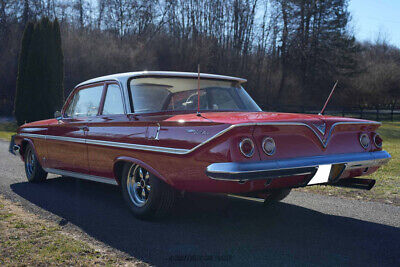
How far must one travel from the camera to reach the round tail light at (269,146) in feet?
10.5

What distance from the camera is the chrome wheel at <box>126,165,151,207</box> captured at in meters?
4.02

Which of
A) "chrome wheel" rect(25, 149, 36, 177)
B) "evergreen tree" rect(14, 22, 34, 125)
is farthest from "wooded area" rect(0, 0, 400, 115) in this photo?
"chrome wheel" rect(25, 149, 36, 177)

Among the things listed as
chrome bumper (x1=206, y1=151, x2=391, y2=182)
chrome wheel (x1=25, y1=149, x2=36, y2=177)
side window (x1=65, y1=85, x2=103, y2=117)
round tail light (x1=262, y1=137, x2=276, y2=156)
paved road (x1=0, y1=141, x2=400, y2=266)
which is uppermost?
side window (x1=65, y1=85, x2=103, y2=117)

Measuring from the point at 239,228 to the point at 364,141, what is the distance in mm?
1556

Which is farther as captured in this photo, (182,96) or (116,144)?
(182,96)

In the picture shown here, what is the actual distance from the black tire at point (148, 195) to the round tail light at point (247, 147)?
982mm

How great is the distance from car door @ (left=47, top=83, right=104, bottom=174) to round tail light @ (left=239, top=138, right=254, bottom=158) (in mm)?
2407

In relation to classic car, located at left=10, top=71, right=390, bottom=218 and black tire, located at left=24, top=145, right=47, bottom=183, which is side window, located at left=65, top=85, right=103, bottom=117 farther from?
black tire, located at left=24, top=145, right=47, bottom=183

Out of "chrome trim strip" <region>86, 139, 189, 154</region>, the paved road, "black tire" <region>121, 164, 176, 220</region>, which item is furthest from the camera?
"black tire" <region>121, 164, 176, 220</region>

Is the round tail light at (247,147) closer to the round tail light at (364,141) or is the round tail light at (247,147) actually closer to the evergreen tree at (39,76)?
the round tail light at (364,141)

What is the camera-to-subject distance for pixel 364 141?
3.92m

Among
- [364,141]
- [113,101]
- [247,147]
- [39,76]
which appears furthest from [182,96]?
[39,76]

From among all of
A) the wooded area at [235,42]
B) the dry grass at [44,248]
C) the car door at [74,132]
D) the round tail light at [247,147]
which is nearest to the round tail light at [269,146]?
the round tail light at [247,147]

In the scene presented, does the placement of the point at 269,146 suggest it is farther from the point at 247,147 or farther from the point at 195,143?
the point at 195,143
